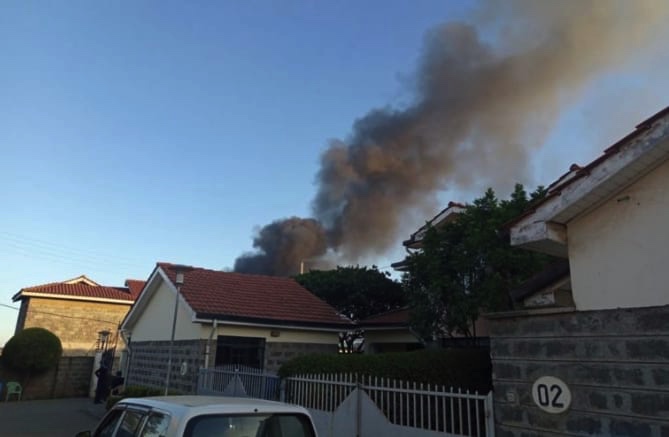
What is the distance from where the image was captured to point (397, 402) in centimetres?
746

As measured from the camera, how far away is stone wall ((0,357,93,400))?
2183 cm

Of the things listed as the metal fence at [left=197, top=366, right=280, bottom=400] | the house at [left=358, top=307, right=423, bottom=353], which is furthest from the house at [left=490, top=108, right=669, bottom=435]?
the house at [left=358, top=307, right=423, bottom=353]

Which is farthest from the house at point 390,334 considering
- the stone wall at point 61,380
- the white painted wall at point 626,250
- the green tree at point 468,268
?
the stone wall at point 61,380

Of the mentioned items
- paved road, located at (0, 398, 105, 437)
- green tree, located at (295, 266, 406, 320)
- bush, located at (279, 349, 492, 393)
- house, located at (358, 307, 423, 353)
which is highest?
green tree, located at (295, 266, 406, 320)

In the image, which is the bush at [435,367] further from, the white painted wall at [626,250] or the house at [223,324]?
the house at [223,324]

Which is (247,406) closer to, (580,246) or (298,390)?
(580,246)

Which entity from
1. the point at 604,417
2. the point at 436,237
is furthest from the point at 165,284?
the point at 604,417

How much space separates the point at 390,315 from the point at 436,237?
640 cm

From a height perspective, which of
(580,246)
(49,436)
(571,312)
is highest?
(580,246)

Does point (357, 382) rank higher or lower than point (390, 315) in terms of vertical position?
lower

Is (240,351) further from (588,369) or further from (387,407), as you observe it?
(588,369)

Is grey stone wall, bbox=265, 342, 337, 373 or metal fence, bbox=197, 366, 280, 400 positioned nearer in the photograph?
metal fence, bbox=197, 366, 280, 400

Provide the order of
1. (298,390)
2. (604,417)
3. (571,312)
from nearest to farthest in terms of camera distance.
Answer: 1. (604,417)
2. (571,312)
3. (298,390)

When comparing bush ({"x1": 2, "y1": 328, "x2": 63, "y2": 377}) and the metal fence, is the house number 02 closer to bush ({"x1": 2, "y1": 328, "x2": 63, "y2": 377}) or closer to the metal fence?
the metal fence
